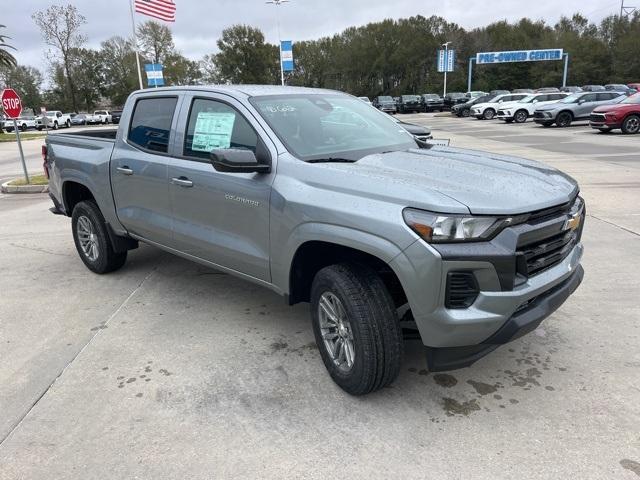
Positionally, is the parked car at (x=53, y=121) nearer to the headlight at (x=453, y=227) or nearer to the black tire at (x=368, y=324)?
the black tire at (x=368, y=324)

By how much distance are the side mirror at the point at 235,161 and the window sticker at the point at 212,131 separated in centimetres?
56

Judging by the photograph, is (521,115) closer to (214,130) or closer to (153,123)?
(153,123)

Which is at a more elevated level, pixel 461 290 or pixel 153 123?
pixel 153 123

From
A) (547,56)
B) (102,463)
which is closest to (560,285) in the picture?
(102,463)

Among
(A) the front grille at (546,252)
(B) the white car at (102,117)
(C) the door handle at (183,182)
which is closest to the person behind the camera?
(A) the front grille at (546,252)

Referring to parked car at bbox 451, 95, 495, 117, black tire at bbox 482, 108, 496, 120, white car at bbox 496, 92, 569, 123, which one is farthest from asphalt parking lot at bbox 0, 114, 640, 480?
parked car at bbox 451, 95, 495, 117

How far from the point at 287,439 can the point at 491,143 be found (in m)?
17.2

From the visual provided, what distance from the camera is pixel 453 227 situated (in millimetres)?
2533

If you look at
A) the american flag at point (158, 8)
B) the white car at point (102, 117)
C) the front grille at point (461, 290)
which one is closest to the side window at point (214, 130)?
the front grille at point (461, 290)

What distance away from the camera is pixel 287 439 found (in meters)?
2.79

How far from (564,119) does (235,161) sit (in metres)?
24.2

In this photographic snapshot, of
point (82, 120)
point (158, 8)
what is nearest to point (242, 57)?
point (82, 120)

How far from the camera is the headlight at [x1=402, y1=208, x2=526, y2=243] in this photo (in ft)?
8.30

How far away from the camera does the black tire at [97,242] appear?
5.23m
